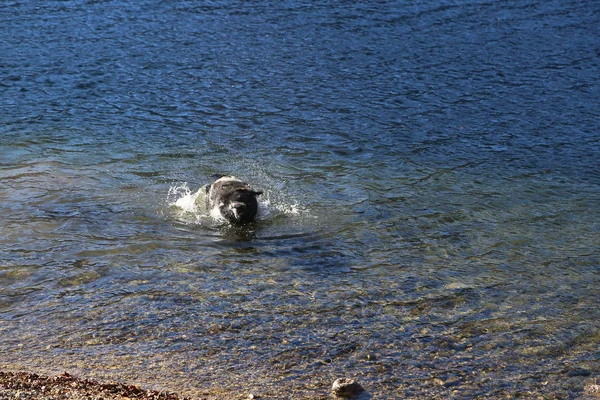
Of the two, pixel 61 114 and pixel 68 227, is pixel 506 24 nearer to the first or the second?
pixel 61 114

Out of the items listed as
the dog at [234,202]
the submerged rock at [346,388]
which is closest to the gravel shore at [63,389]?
the submerged rock at [346,388]

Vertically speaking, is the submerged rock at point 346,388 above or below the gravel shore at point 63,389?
below

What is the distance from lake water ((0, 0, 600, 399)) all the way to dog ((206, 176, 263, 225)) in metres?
0.20

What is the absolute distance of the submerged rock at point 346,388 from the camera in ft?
25.1

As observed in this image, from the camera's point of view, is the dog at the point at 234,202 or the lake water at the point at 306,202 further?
the dog at the point at 234,202

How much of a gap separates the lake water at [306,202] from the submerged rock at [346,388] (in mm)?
329

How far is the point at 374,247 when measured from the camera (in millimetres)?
11344

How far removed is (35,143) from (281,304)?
24.9ft

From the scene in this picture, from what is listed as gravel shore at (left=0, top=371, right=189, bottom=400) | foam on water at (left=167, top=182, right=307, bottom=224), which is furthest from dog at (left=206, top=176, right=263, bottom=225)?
gravel shore at (left=0, top=371, right=189, bottom=400)

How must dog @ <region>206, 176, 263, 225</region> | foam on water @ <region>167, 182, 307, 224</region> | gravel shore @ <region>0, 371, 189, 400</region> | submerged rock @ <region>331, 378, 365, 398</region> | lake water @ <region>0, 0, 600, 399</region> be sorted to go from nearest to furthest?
gravel shore @ <region>0, 371, 189, 400</region>
submerged rock @ <region>331, 378, 365, 398</region>
lake water @ <region>0, 0, 600, 399</region>
dog @ <region>206, 176, 263, 225</region>
foam on water @ <region>167, 182, 307, 224</region>

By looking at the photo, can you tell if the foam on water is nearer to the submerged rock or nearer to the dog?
the dog

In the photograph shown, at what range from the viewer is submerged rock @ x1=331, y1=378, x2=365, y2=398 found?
764 centimetres

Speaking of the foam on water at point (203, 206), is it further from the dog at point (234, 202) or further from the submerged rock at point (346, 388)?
the submerged rock at point (346, 388)

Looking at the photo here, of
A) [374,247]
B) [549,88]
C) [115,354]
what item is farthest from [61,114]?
[549,88]
